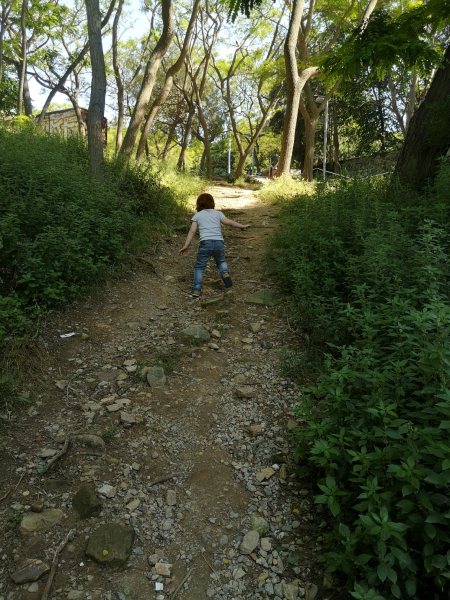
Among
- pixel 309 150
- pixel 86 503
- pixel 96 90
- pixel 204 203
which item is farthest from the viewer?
pixel 309 150

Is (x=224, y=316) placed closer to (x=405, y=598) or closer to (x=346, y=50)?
(x=405, y=598)

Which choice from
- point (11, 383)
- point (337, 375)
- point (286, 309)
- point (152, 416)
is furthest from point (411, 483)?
point (286, 309)

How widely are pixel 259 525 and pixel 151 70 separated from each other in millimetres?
9660

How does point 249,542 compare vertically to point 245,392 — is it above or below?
below

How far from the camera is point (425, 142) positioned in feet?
22.4

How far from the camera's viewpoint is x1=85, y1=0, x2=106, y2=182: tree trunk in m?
7.17

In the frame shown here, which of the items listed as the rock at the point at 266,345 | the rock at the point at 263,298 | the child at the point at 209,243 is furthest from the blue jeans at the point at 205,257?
the rock at the point at 266,345

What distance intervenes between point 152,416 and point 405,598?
2.29 m

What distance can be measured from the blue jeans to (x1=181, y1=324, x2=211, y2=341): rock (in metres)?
1.26

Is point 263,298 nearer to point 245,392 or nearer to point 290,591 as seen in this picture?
point 245,392

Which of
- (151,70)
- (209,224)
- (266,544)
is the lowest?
(266,544)

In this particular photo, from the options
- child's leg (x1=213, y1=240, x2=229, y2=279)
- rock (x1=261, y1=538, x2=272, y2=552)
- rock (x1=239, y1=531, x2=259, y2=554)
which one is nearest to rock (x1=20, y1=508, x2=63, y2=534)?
rock (x1=239, y1=531, x2=259, y2=554)

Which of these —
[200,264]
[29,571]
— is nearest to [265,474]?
[29,571]

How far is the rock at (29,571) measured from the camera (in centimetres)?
222
